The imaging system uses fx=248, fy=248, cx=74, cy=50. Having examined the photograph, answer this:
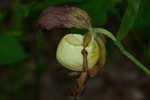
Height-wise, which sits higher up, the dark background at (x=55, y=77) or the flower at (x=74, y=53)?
the flower at (x=74, y=53)

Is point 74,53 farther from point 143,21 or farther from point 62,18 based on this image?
point 143,21

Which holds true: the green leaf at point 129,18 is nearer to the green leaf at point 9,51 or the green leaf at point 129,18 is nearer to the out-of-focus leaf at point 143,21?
the out-of-focus leaf at point 143,21

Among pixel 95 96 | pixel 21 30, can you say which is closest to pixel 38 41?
pixel 21 30

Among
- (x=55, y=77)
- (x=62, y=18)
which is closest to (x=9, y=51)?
(x=62, y=18)

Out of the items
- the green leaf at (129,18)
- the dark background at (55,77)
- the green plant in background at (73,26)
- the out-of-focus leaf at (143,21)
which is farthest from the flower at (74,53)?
the dark background at (55,77)

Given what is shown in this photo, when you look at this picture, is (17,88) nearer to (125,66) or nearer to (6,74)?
(6,74)
